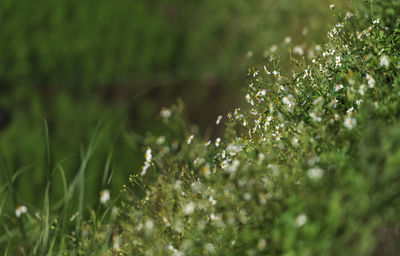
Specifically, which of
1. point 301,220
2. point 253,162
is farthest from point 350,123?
point 301,220

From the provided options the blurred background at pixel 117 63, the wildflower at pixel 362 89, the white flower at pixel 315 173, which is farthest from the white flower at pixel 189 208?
the blurred background at pixel 117 63

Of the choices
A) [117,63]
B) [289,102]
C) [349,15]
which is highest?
[117,63]

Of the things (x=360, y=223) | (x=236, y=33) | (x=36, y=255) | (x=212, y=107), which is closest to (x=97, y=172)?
(x=212, y=107)

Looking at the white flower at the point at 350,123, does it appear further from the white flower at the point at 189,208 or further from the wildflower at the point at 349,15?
the wildflower at the point at 349,15

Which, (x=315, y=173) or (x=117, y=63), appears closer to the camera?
(x=315, y=173)

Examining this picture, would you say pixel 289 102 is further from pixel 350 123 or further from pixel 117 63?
pixel 117 63

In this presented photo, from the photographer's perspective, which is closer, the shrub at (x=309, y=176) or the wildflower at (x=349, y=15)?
the shrub at (x=309, y=176)

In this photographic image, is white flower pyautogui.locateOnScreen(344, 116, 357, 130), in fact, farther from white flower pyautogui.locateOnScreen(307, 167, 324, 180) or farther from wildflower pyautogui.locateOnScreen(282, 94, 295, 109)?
wildflower pyautogui.locateOnScreen(282, 94, 295, 109)

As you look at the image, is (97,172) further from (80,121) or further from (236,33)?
(236,33)

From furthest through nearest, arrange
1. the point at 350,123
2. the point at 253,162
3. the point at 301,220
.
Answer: the point at 253,162
the point at 350,123
the point at 301,220
